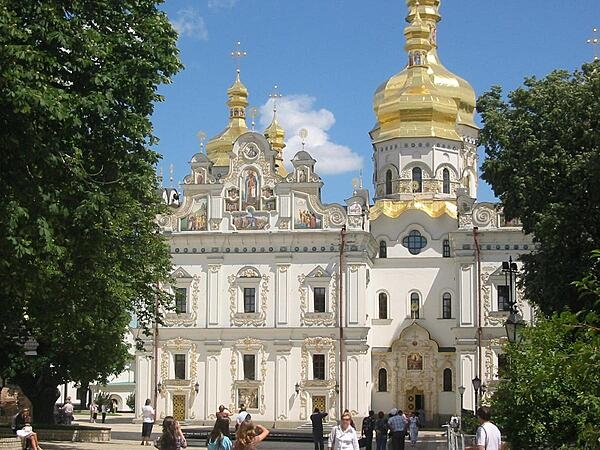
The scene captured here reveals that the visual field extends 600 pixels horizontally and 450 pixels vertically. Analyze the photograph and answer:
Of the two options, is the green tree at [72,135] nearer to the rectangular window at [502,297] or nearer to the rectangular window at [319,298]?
the rectangular window at [319,298]

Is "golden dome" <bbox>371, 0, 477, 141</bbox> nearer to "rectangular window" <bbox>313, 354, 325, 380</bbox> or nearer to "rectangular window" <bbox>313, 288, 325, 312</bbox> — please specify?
"rectangular window" <bbox>313, 288, 325, 312</bbox>

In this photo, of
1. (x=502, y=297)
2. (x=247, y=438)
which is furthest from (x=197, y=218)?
(x=247, y=438)

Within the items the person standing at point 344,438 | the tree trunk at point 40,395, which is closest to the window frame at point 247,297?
the tree trunk at point 40,395

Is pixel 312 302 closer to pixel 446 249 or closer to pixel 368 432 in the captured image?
pixel 446 249

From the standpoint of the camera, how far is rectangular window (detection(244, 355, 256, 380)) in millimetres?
55125

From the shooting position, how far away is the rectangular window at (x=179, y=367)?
5576 centimetres

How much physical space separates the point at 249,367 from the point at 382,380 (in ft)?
24.6

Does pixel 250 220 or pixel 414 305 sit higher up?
pixel 250 220

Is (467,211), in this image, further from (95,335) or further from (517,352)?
(517,352)

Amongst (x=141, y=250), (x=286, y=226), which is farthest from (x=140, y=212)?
(x=286, y=226)

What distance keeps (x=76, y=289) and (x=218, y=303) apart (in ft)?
101

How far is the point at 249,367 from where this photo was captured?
55250mm

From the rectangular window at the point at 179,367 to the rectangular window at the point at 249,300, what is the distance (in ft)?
14.2

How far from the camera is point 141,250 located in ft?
111
